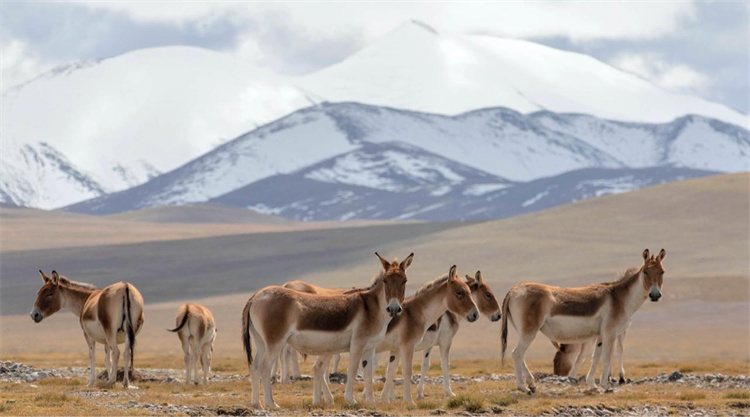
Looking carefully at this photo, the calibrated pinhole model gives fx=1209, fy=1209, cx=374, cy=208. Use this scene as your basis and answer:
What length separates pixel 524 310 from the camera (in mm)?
24078

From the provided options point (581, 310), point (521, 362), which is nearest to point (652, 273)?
point (581, 310)

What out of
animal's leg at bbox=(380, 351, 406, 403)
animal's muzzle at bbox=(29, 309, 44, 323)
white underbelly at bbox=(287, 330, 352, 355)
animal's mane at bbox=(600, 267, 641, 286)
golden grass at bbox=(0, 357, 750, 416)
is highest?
animal's mane at bbox=(600, 267, 641, 286)

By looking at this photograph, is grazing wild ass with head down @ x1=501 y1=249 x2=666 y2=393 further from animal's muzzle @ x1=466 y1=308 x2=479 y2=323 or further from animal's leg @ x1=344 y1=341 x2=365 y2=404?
animal's leg @ x1=344 y1=341 x2=365 y2=404

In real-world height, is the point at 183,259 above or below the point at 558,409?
above

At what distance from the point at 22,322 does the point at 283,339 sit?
67207 mm

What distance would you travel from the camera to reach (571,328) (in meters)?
24.3

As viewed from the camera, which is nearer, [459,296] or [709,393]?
[459,296]

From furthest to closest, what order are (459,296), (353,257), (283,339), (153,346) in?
(353,257), (153,346), (459,296), (283,339)

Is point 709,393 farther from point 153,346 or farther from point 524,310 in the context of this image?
point 153,346

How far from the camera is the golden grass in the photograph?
19.9 meters

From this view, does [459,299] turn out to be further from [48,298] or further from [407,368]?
[48,298]

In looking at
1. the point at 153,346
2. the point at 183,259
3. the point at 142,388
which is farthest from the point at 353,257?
the point at 142,388

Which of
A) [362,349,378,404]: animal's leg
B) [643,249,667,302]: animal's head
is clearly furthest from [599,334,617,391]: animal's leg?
[362,349,378,404]: animal's leg

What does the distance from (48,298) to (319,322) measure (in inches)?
360
